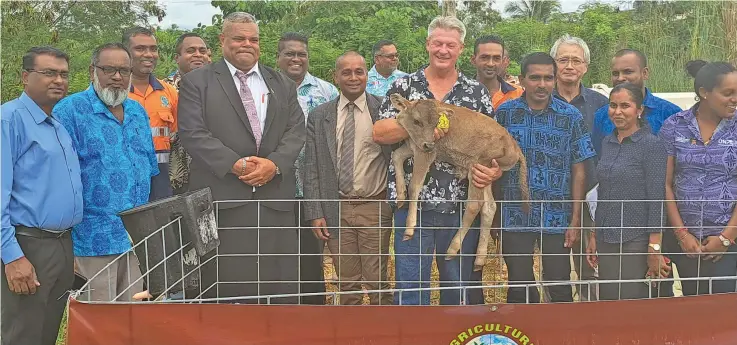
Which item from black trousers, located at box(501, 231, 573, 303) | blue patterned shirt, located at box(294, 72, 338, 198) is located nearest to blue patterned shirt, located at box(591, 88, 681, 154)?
black trousers, located at box(501, 231, 573, 303)

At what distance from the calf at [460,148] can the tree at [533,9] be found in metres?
13.0

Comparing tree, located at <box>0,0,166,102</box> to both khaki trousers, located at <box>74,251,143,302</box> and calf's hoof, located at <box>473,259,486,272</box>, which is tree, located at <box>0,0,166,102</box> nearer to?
khaki trousers, located at <box>74,251,143,302</box>

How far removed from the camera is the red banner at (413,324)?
3.08m

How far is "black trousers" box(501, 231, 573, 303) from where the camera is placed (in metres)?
4.61

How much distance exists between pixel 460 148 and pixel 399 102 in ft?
1.53

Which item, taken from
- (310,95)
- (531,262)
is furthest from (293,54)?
(531,262)

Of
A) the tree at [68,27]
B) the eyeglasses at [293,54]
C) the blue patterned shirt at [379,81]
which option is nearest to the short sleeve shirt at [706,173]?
the eyeglasses at [293,54]

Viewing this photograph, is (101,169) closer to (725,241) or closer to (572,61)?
(572,61)

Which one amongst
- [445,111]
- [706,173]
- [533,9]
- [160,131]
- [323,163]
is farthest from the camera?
[533,9]

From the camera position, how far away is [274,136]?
4.70m

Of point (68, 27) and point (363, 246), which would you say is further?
point (68, 27)

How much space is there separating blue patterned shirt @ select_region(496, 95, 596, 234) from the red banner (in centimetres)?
121

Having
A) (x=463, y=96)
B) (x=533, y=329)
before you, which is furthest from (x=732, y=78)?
(x=533, y=329)

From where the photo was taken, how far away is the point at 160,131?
521 centimetres
